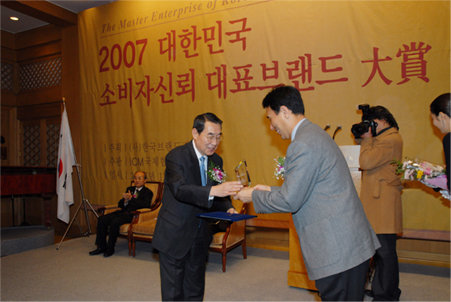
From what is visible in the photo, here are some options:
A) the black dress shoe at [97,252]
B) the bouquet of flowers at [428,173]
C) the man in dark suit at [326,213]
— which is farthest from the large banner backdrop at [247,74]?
the man in dark suit at [326,213]

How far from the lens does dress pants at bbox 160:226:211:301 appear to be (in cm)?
204

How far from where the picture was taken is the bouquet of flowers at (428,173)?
2.07 metres

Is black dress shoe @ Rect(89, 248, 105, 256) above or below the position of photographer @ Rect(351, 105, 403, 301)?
below

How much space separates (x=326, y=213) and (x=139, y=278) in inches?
115

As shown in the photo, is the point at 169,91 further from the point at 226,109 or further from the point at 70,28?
the point at 70,28

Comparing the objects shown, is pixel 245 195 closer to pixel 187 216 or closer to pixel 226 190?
pixel 226 190

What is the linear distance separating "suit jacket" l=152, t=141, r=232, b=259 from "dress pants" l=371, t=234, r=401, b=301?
5.45 ft

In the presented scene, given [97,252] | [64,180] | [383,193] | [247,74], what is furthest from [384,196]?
[64,180]

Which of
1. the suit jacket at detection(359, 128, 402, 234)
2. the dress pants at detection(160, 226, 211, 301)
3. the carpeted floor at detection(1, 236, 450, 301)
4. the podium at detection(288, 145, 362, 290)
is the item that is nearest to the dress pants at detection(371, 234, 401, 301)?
the suit jacket at detection(359, 128, 402, 234)

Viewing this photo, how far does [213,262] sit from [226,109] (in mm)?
2166

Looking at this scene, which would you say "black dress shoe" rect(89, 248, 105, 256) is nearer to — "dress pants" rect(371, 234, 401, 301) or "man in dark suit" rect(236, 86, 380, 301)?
"dress pants" rect(371, 234, 401, 301)

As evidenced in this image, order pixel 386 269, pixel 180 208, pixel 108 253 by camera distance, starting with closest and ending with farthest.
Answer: pixel 180 208, pixel 386 269, pixel 108 253

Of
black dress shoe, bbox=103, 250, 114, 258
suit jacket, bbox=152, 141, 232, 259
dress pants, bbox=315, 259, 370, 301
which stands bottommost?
black dress shoe, bbox=103, 250, 114, 258

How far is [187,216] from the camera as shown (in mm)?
2070
